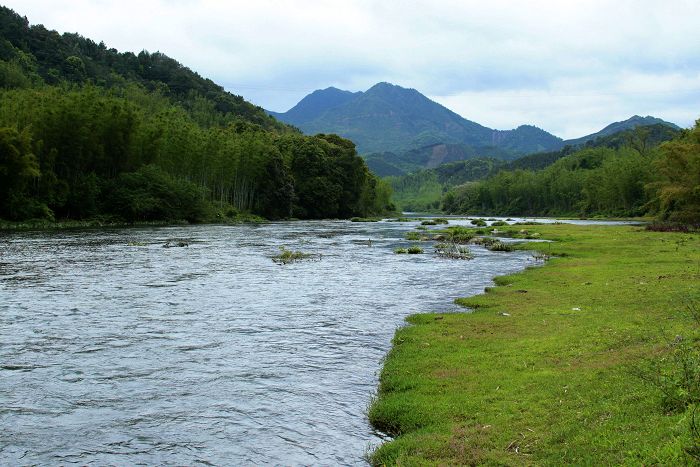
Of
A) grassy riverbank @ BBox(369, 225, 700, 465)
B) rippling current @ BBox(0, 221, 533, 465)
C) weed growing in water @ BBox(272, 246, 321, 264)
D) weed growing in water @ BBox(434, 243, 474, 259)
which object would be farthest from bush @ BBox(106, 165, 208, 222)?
grassy riverbank @ BBox(369, 225, 700, 465)

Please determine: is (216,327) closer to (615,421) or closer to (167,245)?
(615,421)

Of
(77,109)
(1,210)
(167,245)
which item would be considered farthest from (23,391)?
(77,109)

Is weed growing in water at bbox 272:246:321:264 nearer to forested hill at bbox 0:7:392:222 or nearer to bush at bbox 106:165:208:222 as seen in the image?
forested hill at bbox 0:7:392:222

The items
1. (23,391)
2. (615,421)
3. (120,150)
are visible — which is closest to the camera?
(615,421)

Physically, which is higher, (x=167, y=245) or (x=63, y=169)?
(x=63, y=169)

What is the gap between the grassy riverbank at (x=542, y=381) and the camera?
9.27 meters

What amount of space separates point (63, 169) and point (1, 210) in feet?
48.1

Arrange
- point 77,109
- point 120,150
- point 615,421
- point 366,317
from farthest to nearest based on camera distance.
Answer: point 120,150, point 77,109, point 366,317, point 615,421

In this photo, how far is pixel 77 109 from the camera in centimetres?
7975

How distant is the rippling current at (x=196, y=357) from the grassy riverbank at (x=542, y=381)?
→ 127cm

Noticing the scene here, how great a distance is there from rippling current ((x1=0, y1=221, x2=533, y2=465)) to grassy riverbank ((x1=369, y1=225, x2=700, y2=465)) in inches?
50.2

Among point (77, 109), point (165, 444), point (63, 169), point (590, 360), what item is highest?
point (77, 109)

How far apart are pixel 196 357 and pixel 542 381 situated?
10887 millimetres

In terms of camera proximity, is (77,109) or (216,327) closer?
(216,327)
